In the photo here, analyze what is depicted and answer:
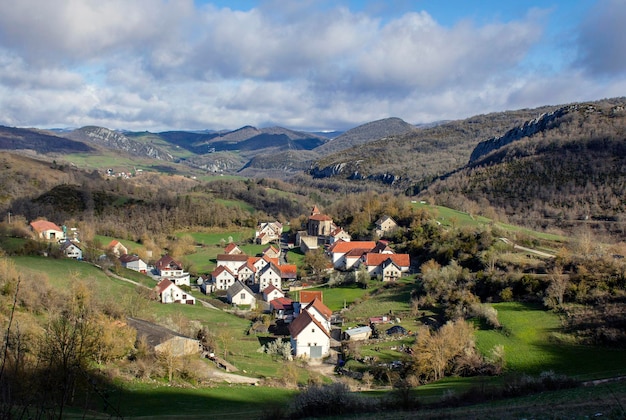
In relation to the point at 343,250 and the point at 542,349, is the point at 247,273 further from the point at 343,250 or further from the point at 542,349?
the point at 542,349

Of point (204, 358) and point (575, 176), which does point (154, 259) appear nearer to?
point (204, 358)

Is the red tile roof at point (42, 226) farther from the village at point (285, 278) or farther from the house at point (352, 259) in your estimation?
the house at point (352, 259)

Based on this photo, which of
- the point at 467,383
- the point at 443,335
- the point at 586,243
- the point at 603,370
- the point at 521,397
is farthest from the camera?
the point at 586,243

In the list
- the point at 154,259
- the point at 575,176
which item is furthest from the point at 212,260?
the point at 575,176

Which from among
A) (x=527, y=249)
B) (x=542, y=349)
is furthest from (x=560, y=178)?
(x=542, y=349)

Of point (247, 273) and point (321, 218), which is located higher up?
point (321, 218)

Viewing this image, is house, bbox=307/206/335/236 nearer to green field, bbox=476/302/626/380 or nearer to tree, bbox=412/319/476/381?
green field, bbox=476/302/626/380

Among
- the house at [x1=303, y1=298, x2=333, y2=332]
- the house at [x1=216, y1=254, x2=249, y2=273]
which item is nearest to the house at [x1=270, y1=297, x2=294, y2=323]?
the house at [x1=303, y1=298, x2=333, y2=332]
